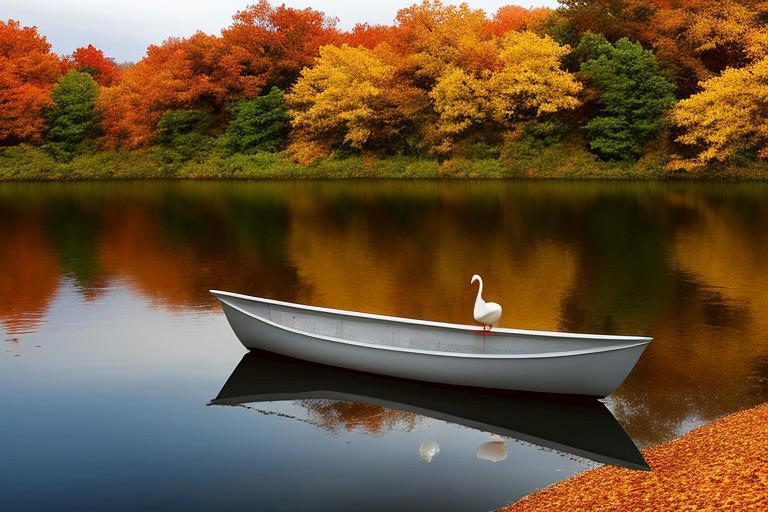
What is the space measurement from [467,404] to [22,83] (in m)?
76.8

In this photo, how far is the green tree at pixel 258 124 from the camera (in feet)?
245

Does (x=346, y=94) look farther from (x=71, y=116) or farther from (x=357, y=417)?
(x=357, y=417)

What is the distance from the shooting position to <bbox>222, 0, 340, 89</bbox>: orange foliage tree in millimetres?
76062

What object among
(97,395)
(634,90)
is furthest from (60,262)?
(634,90)

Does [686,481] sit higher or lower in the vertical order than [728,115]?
lower

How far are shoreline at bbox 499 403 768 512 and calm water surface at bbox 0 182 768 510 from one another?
65 cm

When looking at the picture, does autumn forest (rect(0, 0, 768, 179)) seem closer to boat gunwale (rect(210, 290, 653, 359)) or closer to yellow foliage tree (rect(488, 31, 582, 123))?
yellow foliage tree (rect(488, 31, 582, 123))

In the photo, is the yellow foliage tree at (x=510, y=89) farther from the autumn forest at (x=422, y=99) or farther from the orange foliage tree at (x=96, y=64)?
the orange foliage tree at (x=96, y=64)

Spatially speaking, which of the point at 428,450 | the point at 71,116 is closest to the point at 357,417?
the point at 428,450

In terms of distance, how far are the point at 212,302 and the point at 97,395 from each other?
7.71m

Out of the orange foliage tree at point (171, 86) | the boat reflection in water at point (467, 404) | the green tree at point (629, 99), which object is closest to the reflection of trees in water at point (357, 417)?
the boat reflection in water at point (467, 404)

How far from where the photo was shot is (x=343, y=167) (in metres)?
70.9

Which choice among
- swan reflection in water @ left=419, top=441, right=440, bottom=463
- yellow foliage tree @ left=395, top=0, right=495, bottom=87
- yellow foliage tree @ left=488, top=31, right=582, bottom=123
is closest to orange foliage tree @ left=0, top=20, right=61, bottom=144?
yellow foliage tree @ left=395, top=0, right=495, bottom=87

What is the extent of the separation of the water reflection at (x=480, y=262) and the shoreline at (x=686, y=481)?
1144 millimetres
